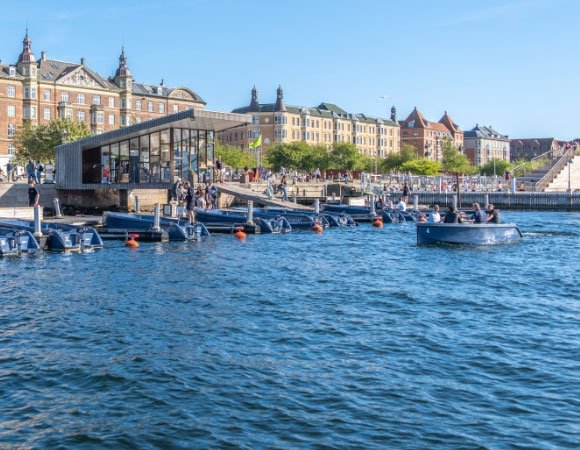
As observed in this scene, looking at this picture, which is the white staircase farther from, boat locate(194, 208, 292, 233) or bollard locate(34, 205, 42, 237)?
bollard locate(34, 205, 42, 237)

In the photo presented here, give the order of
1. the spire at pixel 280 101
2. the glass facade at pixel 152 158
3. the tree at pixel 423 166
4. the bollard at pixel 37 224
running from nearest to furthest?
the bollard at pixel 37 224
the glass facade at pixel 152 158
the tree at pixel 423 166
the spire at pixel 280 101

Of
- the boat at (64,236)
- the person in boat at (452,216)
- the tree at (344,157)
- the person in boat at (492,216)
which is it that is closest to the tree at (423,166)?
the tree at (344,157)

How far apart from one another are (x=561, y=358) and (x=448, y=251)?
647 inches

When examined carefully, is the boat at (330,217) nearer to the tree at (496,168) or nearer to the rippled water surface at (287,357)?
the rippled water surface at (287,357)

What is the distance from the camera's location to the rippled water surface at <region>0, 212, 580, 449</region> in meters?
9.58

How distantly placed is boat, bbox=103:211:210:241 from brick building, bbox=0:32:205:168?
63616 mm

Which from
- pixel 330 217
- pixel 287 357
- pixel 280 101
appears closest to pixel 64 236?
pixel 287 357

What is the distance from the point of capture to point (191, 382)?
37.6 ft

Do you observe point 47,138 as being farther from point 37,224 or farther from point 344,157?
point 37,224

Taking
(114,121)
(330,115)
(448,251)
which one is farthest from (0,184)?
(330,115)

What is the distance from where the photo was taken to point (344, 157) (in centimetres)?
11662

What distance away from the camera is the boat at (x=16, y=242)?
26156 millimetres

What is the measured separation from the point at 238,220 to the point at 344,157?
7994 centimetres

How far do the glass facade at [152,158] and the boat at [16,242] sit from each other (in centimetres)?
1643
